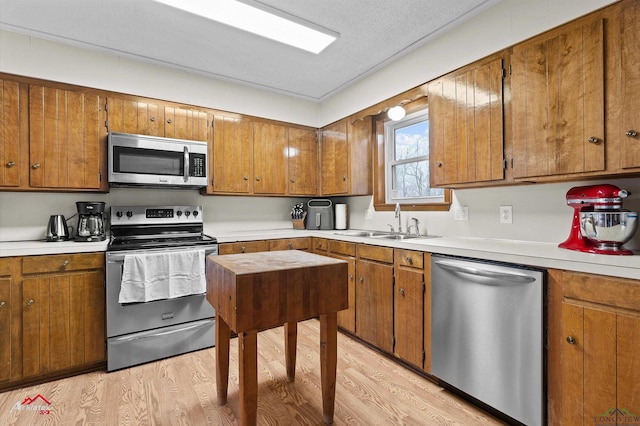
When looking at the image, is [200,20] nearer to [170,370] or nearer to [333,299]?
[333,299]

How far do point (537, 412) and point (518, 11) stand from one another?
2.33m

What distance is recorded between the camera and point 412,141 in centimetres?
311

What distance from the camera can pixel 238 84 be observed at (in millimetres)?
3439

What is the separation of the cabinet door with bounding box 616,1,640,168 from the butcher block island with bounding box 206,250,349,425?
4.87ft

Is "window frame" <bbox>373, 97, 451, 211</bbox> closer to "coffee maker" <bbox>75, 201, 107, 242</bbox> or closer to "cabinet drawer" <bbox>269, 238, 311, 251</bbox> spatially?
"cabinet drawer" <bbox>269, 238, 311, 251</bbox>

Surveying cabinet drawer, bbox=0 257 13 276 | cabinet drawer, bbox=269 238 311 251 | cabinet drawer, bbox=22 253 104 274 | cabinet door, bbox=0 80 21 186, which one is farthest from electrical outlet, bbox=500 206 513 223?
cabinet door, bbox=0 80 21 186

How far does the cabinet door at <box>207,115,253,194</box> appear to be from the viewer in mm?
3199

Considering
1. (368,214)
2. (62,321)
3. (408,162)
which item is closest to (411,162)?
(408,162)

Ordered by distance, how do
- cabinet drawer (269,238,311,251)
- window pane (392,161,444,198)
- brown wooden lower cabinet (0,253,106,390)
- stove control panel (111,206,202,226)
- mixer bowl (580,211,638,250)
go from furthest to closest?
cabinet drawer (269,238,311,251), window pane (392,161,444,198), stove control panel (111,206,202,226), brown wooden lower cabinet (0,253,106,390), mixer bowl (580,211,638,250)

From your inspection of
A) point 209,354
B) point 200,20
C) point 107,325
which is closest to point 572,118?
point 200,20

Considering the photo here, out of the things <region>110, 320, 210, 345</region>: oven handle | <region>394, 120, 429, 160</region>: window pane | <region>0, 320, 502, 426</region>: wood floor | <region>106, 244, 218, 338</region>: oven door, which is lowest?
<region>0, 320, 502, 426</region>: wood floor

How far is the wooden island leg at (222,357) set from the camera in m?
1.84

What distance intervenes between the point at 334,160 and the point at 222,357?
248 cm

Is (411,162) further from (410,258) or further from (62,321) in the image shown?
(62,321)
